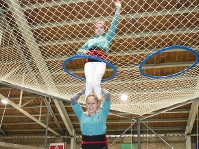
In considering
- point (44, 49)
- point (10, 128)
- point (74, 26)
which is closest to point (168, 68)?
point (74, 26)

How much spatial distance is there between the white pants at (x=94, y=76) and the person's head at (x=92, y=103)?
0.49 feet

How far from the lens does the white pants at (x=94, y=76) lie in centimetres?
210

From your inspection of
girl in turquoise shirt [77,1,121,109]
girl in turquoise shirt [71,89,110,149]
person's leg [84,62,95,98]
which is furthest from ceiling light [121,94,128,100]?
girl in turquoise shirt [71,89,110,149]

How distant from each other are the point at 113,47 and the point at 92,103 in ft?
7.42

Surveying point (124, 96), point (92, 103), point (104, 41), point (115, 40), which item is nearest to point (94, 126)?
point (92, 103)

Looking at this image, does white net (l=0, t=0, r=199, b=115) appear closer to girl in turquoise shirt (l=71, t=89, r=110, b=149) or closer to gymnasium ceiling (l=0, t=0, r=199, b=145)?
gymnasium ceiling (l=0, t=0, r=199, b=145)

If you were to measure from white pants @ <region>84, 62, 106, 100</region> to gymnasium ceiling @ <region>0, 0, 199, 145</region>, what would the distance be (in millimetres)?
674

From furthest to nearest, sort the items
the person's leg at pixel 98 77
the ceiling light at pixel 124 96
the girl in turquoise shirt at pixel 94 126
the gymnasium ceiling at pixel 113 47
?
the ceiling light at pixel 124 96 → the gymnasium ceiling at pixel 113 47 → the person's leg at pixel 98 77 → the girl in turquoise shirt at pixel 94 126

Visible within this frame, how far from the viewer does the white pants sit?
2096mm

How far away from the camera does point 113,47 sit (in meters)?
4.02

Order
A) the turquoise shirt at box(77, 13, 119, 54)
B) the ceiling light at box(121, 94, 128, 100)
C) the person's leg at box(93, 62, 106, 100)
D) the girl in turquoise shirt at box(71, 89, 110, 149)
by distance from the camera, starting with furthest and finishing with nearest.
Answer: the ceiling light at box(121, 94, 128, 100) < the turquoise shirt at box(77, 13, 119, 54) < the person's leg at box(93, 62, 106, 100) < the girl in turquoise shirt at box(71, 89, 110, 149)

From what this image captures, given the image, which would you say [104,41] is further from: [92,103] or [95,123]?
[95,123]

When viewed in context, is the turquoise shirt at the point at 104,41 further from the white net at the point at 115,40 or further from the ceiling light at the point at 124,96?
the ceiling light at the point at 124,96

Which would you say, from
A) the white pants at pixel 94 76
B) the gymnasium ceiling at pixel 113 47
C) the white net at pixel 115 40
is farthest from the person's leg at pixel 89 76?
the white net at pixel 115 40
